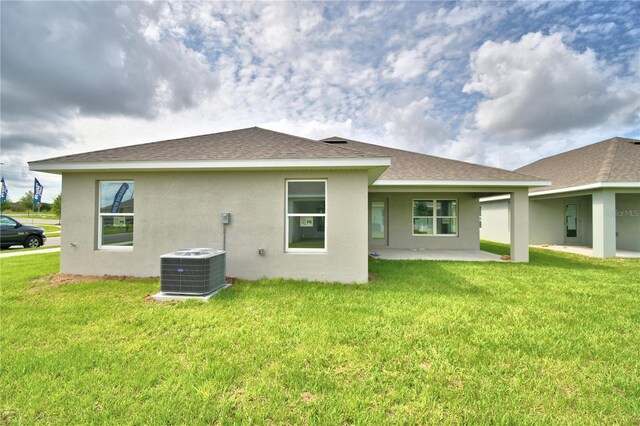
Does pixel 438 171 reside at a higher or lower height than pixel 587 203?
higher

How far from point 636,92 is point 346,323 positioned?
20.0m

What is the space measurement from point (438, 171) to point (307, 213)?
21.8 ft

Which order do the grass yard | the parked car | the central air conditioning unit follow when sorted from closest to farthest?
the grass yard, the central air conditioning unit, the parked car

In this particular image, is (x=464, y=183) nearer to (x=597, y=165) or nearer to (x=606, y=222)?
(x=606, y=222)

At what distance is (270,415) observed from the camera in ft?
7.18

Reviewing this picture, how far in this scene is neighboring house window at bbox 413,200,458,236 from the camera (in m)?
12.5

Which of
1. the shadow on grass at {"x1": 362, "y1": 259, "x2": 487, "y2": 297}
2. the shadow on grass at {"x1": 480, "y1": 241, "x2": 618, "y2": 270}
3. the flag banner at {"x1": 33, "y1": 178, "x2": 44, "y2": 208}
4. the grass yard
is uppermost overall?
the flag banner at {"x1": 33, "y1": 178, "x2": 44, "y2": 208}

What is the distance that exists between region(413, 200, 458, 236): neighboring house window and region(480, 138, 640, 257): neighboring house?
190 inches

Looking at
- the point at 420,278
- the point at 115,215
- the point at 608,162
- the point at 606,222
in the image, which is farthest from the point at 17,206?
the point at 608,162

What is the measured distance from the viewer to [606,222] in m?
10.2

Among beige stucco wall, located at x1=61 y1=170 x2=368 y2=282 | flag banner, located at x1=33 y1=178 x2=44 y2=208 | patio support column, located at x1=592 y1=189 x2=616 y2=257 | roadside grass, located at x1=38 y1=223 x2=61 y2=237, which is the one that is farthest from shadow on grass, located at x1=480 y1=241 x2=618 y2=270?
flag banner, located at x1=33 y1=178 x2=44 y2=208

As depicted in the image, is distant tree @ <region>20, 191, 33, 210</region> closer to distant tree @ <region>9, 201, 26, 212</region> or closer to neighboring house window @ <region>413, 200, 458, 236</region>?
distant tree @ <region>9, 201, 26, 212</region>

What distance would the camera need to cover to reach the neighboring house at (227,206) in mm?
6219

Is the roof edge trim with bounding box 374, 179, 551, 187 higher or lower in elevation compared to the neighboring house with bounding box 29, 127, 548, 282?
higher
